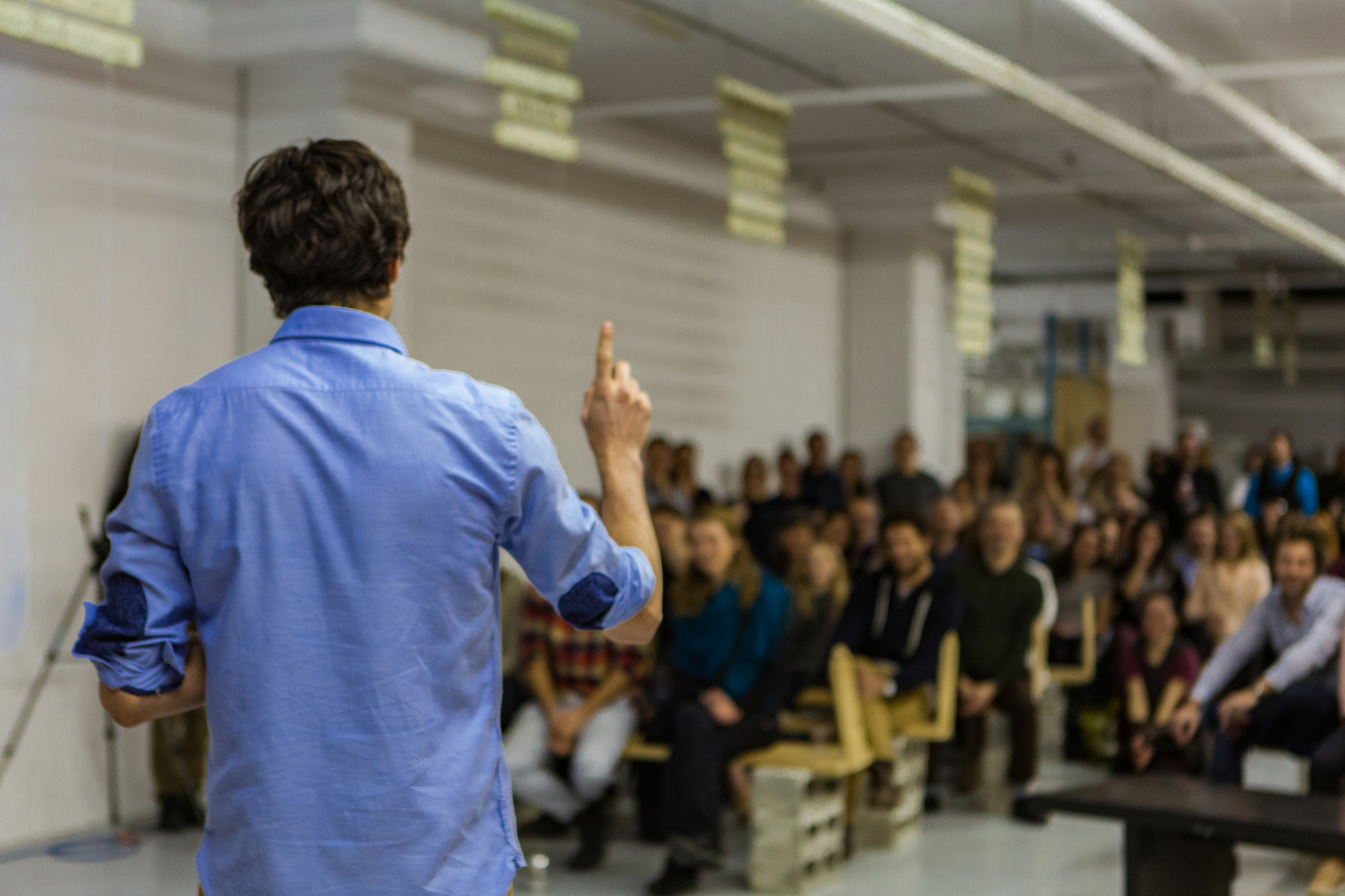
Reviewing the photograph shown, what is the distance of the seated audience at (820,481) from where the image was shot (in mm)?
10094

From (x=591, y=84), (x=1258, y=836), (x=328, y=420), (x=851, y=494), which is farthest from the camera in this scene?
(x=851, y=494)

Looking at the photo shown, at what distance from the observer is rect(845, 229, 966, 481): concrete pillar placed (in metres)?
11.6

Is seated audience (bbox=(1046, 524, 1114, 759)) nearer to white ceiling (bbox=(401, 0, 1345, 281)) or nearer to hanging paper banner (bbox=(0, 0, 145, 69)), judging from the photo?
white ceiling (bbox=(401, 0, 1345, 281))

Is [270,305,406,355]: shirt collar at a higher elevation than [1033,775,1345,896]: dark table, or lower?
higher

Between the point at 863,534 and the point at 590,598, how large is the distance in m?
7.34

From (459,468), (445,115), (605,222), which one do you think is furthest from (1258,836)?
(605,222)

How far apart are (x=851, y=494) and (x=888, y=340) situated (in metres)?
1.76

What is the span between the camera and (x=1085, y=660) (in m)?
7.39

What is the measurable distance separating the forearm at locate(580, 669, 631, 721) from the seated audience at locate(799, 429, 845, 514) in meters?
4.50

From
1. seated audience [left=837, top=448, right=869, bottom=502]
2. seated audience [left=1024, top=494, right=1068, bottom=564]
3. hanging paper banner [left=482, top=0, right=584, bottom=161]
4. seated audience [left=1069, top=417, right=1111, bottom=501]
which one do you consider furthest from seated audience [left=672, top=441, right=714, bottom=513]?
seated audience [left=1069, top=417, right=1111, bottom=501]

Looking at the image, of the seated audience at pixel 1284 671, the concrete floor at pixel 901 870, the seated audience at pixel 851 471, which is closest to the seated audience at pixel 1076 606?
the concrete floor at pixel 901 870

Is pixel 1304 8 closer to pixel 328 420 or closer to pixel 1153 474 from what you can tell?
pixel 1153 474

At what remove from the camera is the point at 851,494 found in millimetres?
10445

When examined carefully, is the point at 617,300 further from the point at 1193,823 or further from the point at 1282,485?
the point at 1193,823
